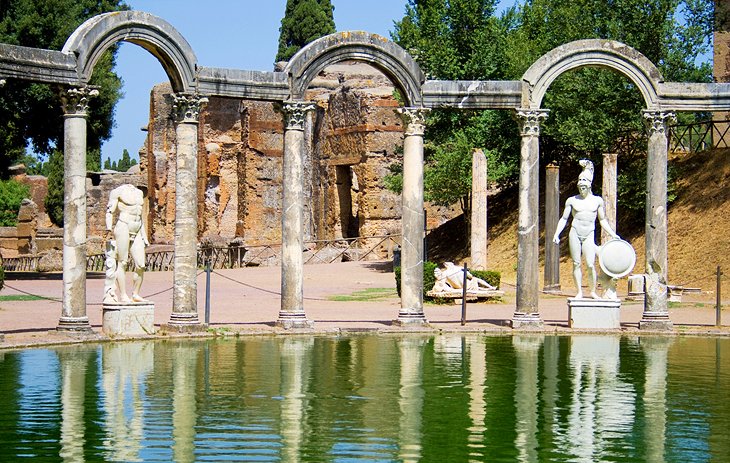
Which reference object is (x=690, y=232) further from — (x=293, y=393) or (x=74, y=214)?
(x=293, y=393)

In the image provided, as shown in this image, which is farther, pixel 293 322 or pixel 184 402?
pixel 293 322

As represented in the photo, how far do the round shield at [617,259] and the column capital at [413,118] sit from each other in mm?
4106

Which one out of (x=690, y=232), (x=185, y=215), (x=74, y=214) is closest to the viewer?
(x=74, y=214)

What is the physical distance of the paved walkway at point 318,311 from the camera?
1970 cm

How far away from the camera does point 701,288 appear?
29578mm

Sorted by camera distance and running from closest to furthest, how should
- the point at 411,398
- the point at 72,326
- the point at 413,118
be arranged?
1. the point at 411,398
2. the point at 72,326
3. the point at 413,118

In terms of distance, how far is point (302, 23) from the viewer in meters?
69.0

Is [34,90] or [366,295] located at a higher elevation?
[34,90]

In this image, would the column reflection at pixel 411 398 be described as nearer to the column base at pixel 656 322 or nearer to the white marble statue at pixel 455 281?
the column base at pixel 656 322

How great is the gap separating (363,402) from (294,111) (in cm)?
870

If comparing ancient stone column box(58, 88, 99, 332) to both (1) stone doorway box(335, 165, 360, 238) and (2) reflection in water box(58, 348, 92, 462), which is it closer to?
(2) reflection in water box(58, 348, 92, 462)

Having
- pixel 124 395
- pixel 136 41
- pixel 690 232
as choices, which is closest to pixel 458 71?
pixel 690 232

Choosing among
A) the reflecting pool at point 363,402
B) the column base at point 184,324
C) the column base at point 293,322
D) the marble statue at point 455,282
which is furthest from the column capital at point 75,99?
the marble statue at point 455,282

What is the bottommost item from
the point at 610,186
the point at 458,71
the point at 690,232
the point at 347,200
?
the point at 690,232
